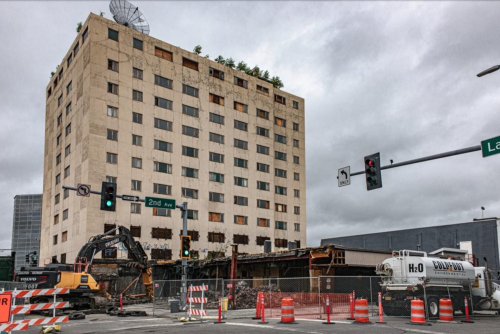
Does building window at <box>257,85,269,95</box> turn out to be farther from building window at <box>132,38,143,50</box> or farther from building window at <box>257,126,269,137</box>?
building window at <box>132,38,143,50</box>

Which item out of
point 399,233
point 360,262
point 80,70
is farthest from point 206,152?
point 360,262

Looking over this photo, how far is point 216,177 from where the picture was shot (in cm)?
7112

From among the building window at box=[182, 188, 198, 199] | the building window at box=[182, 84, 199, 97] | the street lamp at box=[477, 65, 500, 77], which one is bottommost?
the street lamp at box=[477, 65, 500, 77]

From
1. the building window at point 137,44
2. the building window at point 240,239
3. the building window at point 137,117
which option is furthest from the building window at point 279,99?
the building window at point 137,117

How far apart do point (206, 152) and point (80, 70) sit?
1915 centimetres

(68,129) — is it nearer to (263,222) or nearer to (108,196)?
(263,222)

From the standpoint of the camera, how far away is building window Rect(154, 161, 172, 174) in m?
64.6

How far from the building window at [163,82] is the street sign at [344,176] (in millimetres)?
Result: 47204

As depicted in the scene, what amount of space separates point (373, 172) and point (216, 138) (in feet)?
170

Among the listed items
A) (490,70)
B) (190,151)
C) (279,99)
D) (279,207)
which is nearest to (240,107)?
(279,99)

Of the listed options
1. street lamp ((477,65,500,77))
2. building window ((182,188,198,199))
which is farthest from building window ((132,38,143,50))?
street lamp ((477,65,500,77))

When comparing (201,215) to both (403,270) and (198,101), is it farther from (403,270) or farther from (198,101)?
(403,270)

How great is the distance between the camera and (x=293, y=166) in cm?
8325

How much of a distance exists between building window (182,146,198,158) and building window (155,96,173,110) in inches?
223
